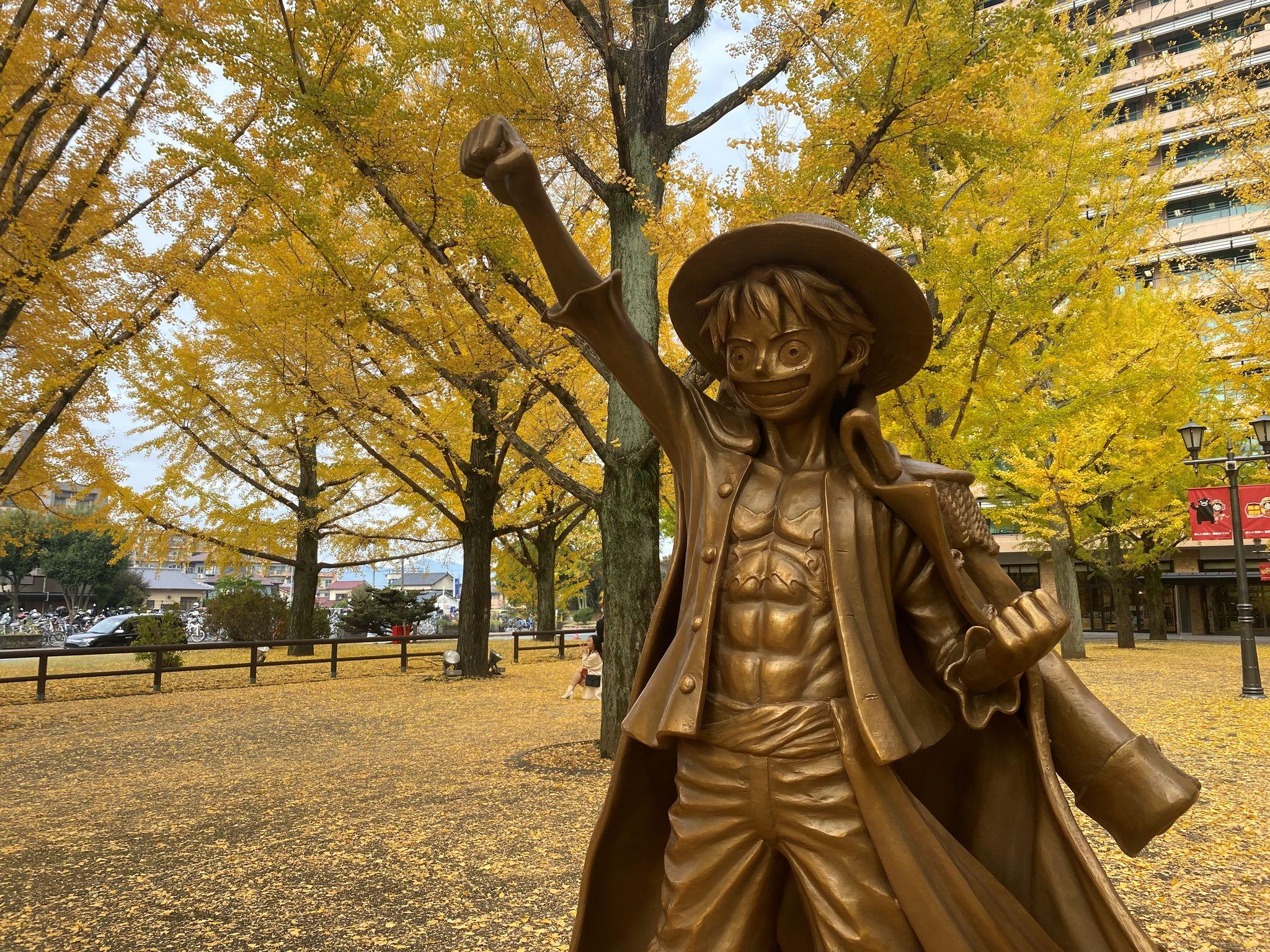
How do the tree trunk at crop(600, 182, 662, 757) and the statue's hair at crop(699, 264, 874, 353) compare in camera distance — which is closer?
the statue's hair at crop(699, 264, 874, 353)

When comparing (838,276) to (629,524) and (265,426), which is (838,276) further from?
(265,426)

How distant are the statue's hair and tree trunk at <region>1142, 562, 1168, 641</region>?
23.5 metres

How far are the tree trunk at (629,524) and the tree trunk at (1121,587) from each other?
1639cm

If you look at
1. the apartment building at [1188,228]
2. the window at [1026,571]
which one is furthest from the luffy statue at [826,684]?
the window at [1026,571]

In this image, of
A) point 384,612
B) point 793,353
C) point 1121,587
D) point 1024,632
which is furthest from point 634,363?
point 1121,587

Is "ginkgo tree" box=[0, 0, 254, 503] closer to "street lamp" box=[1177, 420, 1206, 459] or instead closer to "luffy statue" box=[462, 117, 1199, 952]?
"luffy statue" box=[462, 117, 1199, 952]

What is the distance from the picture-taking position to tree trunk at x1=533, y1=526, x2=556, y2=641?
20.7 m

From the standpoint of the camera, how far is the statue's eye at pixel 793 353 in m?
1.79

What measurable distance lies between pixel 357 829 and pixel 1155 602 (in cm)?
2337

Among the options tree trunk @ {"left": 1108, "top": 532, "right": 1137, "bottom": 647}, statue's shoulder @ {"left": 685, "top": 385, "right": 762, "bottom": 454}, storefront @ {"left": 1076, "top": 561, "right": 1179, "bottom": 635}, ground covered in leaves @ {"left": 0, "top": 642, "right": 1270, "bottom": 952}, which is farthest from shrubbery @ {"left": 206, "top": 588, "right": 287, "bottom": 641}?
storefront @ {"left": 1076, "top": 561, "right": 1179, "bottom": 635}

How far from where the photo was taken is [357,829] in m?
5.48

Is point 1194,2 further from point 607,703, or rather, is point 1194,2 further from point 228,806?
point 228,806

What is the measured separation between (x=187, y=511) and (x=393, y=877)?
1254 cm

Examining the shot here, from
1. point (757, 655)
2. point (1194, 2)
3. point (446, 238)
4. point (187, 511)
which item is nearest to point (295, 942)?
point (757, 655)
